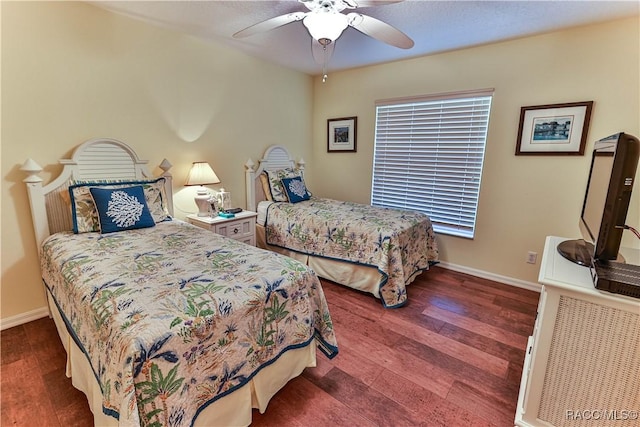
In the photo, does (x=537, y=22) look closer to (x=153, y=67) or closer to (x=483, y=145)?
(x=483, y=145)

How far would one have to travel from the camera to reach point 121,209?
217 cm

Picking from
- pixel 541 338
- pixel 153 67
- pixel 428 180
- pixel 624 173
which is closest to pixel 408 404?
pixel 541 338

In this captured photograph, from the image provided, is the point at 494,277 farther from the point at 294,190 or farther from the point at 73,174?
the point at 73,174

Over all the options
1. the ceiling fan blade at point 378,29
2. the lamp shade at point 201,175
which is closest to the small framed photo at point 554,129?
the ceiling fan blade at point 378,29

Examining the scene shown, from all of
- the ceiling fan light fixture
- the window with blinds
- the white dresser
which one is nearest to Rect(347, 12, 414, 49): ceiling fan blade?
the ceiling fan light fixture

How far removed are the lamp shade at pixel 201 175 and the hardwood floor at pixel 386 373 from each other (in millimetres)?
1574

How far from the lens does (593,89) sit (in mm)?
2410

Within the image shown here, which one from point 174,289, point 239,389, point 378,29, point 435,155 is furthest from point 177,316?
point 435,155

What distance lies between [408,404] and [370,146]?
2.96 meters

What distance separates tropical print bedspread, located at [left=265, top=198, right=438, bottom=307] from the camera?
2.49 m

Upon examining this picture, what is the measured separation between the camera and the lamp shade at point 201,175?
2.86m

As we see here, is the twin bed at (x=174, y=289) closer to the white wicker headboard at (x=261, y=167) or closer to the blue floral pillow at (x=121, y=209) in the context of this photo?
the blue floral pillow at (x=121, y=209)

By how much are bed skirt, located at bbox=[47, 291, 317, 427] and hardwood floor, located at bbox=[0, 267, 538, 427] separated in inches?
4.4

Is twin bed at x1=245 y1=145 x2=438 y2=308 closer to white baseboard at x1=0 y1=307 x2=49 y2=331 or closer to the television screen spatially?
the television screen
